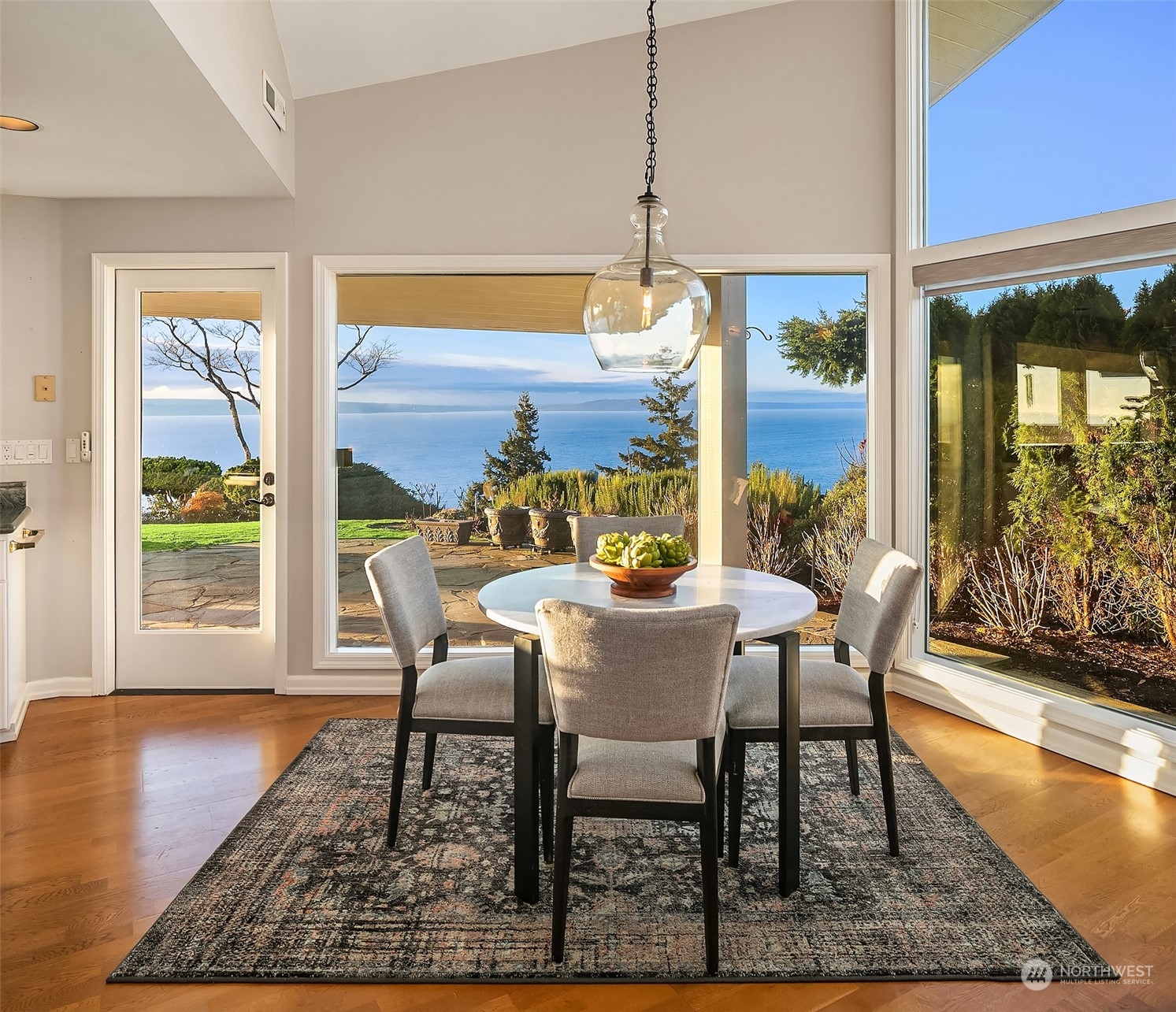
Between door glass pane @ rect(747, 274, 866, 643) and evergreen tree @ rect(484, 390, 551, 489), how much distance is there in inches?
42.4

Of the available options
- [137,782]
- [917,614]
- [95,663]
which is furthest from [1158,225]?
[95,663]

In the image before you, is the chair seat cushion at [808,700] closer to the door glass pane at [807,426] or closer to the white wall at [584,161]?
the door glass pane at [807,426]

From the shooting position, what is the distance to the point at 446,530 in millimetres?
4254

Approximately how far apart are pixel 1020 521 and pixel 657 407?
1.75 m

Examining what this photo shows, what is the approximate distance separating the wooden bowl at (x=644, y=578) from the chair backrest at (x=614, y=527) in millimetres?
860

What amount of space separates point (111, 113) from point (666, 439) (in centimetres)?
266

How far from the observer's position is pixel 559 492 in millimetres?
4250

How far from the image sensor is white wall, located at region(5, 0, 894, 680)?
3.98 m

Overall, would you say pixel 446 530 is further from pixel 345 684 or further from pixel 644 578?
pixel 644 578

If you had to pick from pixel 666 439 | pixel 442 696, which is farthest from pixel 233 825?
pixel 666 439

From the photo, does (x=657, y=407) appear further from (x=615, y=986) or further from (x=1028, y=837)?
(x=615, y=986)

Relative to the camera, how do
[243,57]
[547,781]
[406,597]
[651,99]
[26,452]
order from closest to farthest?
[547,781] → [651,99] → [406,597] → [243,57] → [26,452]

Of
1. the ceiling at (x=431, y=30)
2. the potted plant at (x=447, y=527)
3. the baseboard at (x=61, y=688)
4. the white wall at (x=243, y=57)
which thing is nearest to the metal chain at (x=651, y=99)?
the ceiling at (x=431, y=30)

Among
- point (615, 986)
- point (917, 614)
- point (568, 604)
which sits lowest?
point (615, 986)
